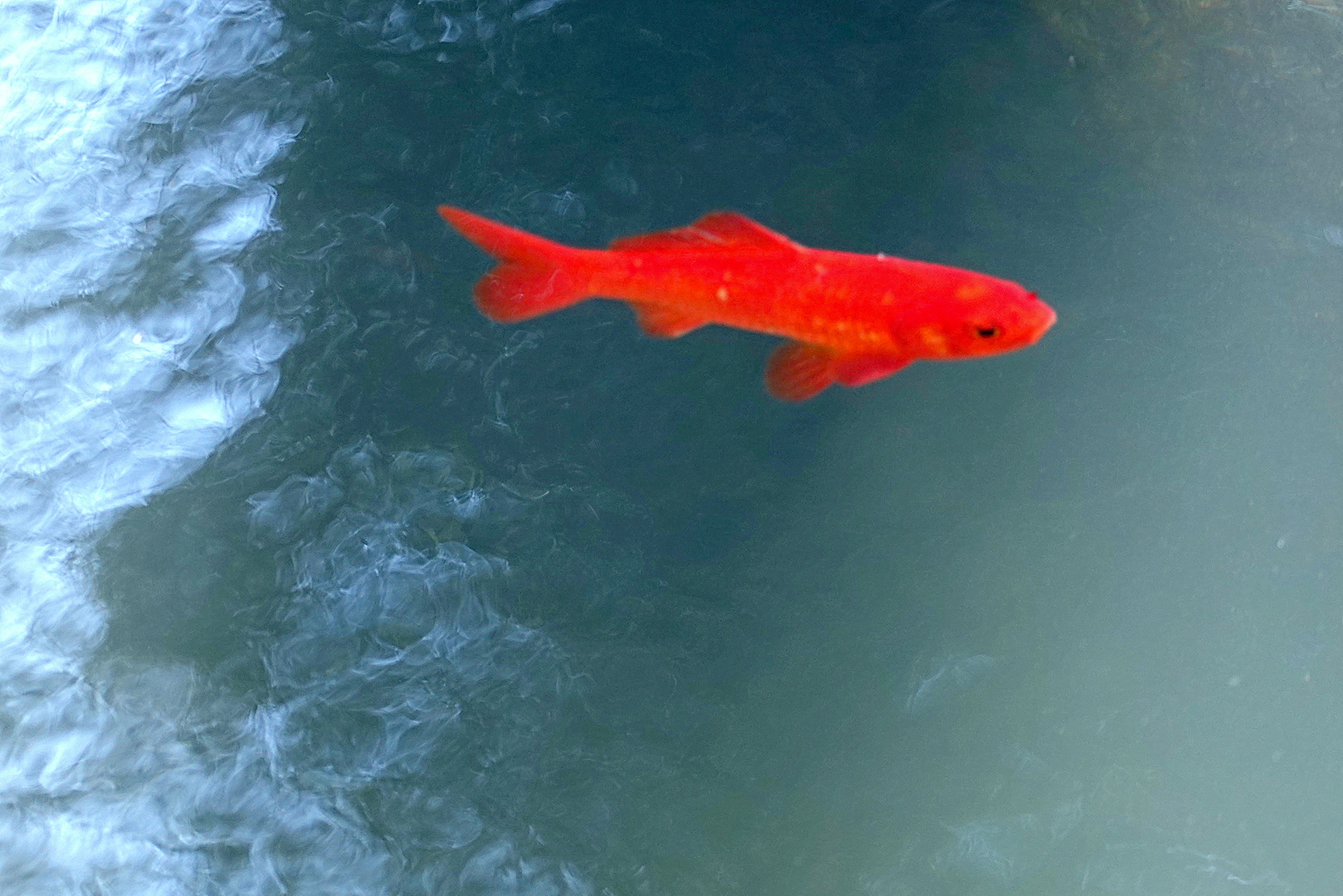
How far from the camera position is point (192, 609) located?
5.90 feet

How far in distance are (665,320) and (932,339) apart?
1.06 feet

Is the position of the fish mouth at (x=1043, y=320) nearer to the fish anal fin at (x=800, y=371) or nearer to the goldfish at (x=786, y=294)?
the goldfish at (x=786, y=294)

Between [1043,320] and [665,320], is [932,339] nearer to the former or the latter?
Answer: [1043,320]

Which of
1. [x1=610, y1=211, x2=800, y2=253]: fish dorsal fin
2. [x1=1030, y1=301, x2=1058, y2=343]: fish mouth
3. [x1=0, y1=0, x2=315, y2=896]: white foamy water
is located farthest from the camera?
[x1=0, y1=0, x2=315, y2=896]: white foamy water

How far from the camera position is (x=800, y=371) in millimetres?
1132

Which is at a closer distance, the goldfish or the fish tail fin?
the goldfish

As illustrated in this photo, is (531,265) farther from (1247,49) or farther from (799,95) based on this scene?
(1247,49)

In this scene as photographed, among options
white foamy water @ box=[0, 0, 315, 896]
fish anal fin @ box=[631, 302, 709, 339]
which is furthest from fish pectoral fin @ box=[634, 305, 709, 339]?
white foamy water @ box=[0, 0, 315, 896]

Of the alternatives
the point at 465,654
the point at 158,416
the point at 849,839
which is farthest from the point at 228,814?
the point at 849,839

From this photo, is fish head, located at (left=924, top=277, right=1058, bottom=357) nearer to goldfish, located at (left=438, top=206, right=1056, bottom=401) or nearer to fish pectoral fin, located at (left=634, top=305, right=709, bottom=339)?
goldfish, located at (left=438, top=206, right=1056, bottom=401)

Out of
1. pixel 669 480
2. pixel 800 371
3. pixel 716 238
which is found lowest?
pixel 669 480

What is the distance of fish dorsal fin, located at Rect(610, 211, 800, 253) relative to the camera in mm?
1107

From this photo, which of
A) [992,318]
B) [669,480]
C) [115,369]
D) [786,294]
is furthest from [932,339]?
[115,369]

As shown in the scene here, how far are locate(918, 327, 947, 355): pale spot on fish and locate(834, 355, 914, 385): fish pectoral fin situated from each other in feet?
0.10
